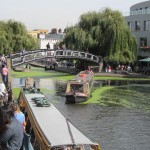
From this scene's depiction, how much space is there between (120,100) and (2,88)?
15787 millimetres

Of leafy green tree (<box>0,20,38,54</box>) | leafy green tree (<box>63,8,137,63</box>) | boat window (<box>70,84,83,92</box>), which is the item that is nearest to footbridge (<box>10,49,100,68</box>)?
leafy green tree (<box>63,8,137,63</box>)

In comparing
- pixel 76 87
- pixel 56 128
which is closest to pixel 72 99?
pixel 76 87

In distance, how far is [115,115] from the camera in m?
26.2

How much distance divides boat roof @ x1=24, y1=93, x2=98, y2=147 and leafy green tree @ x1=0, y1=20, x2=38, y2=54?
4387cm

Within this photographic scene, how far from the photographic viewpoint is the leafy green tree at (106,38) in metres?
53.2

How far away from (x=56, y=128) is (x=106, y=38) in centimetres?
4260

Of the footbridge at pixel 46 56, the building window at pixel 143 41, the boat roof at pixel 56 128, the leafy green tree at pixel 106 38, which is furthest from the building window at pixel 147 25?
the boat roof at pixel 56 128

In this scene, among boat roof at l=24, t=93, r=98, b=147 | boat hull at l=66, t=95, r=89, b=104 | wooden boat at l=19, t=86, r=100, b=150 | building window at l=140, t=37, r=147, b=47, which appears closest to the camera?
wooden boat at l=19, t=86, r=100, b=150

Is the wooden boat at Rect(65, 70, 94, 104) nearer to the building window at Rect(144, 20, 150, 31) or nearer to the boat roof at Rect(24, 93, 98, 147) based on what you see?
the boat roof at Rect(24, 93, 98, 147)

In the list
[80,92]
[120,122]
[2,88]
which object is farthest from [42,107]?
[80,92]

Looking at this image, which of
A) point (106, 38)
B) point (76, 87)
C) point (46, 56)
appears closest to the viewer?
point (76, 87)

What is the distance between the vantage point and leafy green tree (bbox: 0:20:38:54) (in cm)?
5906

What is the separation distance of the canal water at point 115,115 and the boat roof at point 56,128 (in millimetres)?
4531

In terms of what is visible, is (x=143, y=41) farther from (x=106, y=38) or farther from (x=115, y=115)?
(x=115, y=115)
